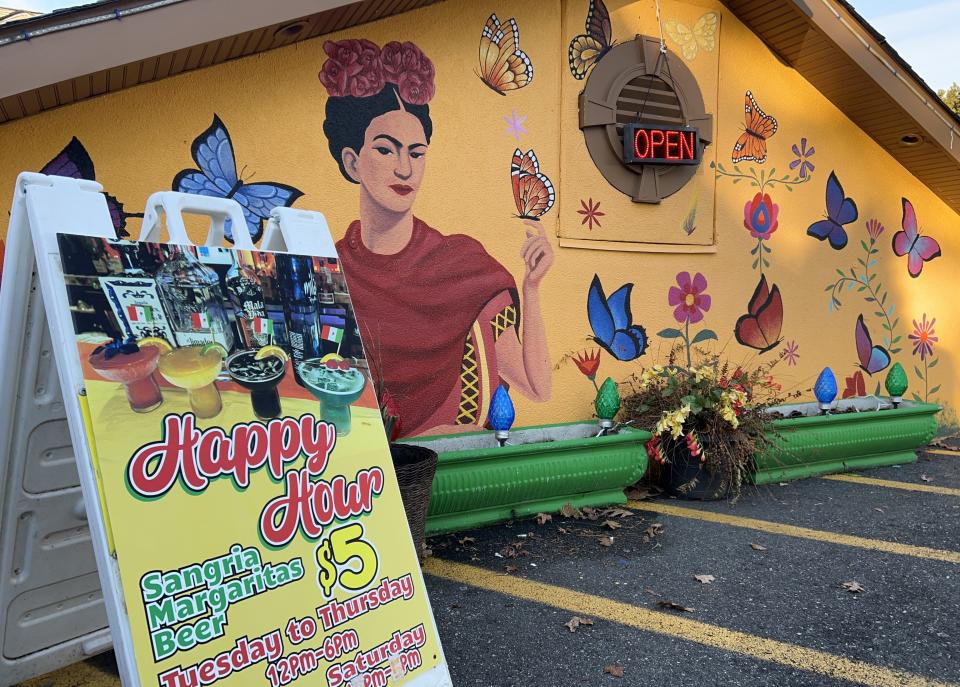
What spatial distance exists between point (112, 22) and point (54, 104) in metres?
0.63

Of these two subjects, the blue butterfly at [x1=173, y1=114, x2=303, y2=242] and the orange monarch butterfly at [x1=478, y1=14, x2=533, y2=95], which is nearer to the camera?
the blue butterfly at [x1=173, y1=114, x2=303, y2=242]

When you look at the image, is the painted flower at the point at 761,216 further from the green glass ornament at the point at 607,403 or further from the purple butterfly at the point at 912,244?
the green glass ornament at the point at 607,403

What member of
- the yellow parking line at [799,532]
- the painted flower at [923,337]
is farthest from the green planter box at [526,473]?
the painted flower at [923,337]

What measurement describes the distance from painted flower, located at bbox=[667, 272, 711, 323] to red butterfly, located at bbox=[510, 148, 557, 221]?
140cm

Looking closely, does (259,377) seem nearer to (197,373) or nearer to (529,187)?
(197,373)

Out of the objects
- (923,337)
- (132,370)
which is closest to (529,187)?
(132,370)

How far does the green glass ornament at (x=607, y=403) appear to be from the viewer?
17.3 feet

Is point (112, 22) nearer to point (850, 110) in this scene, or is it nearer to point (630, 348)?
point (630, 348)

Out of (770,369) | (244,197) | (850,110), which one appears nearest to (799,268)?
(770,369)

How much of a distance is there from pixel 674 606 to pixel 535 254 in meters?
2.67

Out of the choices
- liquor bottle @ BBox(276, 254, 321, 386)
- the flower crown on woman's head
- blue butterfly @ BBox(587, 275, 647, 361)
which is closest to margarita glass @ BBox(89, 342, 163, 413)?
liquor bottle @ BBox(276, 254, 321, 386)

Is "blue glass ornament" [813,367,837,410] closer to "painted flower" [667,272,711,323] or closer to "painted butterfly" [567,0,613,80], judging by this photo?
"painted flower" [667,272,711,323]

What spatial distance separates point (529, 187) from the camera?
526cm

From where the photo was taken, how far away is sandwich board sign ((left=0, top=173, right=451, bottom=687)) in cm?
177
